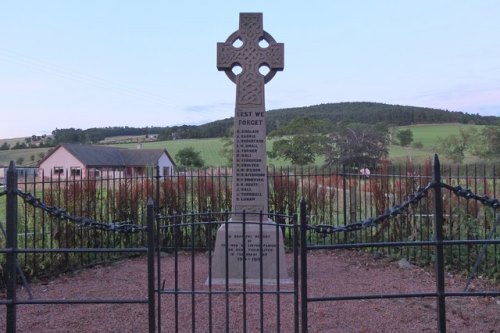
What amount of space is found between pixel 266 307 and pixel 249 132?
102 inches

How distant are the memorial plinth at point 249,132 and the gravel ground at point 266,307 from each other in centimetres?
60

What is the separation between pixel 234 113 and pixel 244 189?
110 cm

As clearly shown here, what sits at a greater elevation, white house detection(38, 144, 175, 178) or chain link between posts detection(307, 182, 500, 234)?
white house detection(38, 144, 175, 178)

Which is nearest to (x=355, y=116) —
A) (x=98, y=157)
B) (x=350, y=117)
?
(x=350, y=117)

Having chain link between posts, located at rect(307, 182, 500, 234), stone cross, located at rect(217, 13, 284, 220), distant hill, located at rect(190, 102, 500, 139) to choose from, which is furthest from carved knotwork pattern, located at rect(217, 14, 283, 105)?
distant hill, located at rect(190, 102, 500, 139)

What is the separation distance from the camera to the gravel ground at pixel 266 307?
4824 millimetres

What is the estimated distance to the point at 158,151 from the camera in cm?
4844

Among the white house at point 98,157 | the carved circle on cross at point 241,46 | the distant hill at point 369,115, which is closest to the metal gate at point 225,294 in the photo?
the carved circle on cross at point 241,46

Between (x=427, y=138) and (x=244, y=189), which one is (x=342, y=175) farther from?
(x=427, y=138)

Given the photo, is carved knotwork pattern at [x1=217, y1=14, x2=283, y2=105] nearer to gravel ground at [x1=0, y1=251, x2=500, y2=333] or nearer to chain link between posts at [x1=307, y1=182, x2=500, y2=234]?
gravel ground at [x1=0, y1=251, x2=500, y2=333]

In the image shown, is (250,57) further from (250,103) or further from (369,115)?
(369,115)

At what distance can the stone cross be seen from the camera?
7.07 metres

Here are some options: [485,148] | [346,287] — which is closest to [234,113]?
[346,287]

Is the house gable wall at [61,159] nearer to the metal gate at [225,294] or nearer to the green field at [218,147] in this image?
the green field at [218,147]
